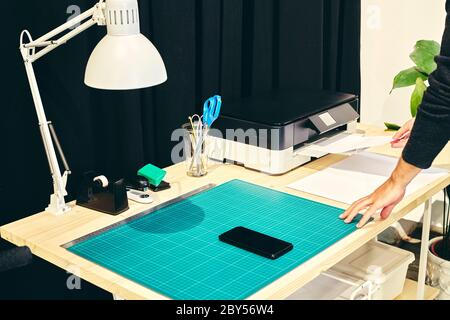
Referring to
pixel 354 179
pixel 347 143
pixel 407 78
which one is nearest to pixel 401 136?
pixel 347 143

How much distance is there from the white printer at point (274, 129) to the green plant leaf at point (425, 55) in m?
0.46

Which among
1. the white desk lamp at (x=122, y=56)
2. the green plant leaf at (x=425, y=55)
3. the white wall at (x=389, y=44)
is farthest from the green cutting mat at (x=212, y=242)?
the white wall at (x=389, y=44)

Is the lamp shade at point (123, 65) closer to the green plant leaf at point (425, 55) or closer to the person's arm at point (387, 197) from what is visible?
the person's arm at point (387, 197)

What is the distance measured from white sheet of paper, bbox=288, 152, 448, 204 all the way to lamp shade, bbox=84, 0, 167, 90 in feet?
2.11

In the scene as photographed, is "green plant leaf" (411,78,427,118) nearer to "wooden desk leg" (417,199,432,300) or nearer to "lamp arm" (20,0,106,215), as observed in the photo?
"wooden desk leg" (417,199,432,300)

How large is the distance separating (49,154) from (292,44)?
4.39 ft

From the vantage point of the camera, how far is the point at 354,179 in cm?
184

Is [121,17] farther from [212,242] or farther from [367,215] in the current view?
[367,215]

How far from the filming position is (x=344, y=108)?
206 centimetres

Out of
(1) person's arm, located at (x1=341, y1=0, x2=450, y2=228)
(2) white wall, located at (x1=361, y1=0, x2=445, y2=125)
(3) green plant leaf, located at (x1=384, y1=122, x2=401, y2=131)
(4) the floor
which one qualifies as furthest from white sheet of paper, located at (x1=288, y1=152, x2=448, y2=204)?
(2) white wall, located at (x1=361, y1=0, x2=445, y2=125)

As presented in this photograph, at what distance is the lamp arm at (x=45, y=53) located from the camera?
55.2 inches

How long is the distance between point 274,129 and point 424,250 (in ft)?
2.18
